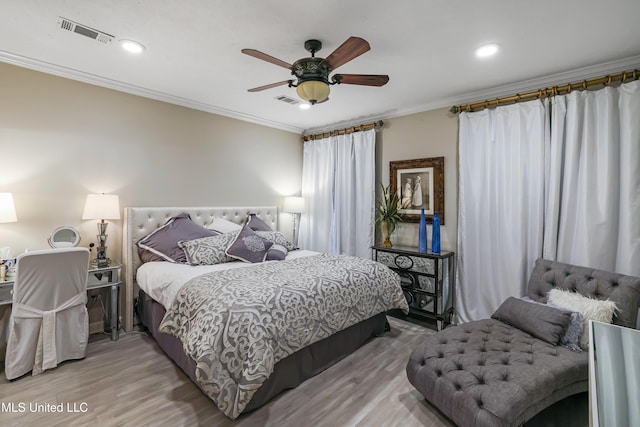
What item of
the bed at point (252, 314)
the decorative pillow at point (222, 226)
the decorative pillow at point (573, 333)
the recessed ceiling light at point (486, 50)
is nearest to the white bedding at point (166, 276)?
the bed at point (252, 314)

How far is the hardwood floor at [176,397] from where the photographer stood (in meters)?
1.92

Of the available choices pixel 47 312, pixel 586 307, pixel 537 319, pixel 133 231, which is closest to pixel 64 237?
pixel 133 231

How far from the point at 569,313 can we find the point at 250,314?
226 cm

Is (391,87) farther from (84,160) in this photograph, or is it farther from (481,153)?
(84,160)

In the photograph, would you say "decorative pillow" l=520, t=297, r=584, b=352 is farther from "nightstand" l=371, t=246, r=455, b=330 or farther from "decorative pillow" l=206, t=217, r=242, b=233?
"decorative pillow" l=206, t=217, r=242, b=233

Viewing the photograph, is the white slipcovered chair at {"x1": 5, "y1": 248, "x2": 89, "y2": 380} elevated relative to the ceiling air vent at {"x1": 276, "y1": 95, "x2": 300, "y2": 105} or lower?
lower

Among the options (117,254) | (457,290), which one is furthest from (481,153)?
(117,254)

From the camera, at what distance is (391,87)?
3170 mm

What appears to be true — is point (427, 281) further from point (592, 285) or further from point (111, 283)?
point (111, 283)

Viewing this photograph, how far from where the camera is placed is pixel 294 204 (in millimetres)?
4715

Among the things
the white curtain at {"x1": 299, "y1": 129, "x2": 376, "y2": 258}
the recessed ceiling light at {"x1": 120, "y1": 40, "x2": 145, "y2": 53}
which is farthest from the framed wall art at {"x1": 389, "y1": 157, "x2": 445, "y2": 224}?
the recessed ceiling light at {"x1": 120, "y1": 40, "x2": 145, "y2": 53}

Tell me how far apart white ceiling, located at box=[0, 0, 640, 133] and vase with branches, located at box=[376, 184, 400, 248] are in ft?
4.26

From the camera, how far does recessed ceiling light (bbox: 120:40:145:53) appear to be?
2.29 meters

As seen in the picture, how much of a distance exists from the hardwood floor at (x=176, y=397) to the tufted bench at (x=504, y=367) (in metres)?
0.31
